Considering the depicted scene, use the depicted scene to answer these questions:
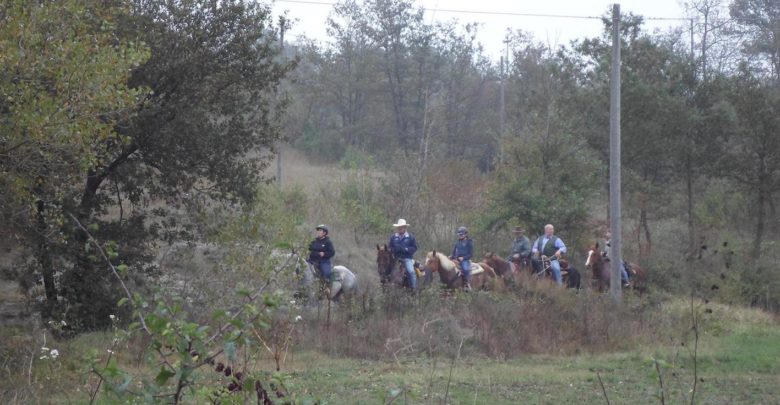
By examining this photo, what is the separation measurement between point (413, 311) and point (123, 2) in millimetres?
8563

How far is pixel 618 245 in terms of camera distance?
71.0 ft

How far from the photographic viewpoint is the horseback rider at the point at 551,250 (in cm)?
2419

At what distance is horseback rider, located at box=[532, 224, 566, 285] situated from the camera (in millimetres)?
24188

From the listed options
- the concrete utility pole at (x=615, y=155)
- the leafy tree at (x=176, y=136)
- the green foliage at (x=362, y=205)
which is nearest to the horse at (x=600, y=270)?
the concrete utility pole at (x=615, y=155)

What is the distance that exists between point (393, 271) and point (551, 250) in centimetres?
499

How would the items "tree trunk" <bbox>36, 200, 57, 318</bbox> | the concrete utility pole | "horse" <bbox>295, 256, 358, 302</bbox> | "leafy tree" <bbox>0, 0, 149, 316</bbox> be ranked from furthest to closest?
the concrete utility pole → "horse" <bbox>295, 256, 358, 302</bbox> → "tree trunk" <bbox>36, 200, 57, 318</bbox> → "leafy tree" <bbox>0, 0, 149, 316</bbox>

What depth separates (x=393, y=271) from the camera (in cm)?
2211

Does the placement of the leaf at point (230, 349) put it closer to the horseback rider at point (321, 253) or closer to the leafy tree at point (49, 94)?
the leafy tree at point (49, 94)

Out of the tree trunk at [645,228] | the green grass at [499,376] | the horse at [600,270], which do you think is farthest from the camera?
the tree trunk at [645,228]

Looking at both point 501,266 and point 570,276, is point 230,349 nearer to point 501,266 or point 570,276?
point 501,266

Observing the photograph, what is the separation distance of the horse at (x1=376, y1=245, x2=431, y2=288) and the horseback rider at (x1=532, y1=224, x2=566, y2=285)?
3656mm

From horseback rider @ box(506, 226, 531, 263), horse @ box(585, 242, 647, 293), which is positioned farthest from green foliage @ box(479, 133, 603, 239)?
horse @ box(585, 242, 647, 293)

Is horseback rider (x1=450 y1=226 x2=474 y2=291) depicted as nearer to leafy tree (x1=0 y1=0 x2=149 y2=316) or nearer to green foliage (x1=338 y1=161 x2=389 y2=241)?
green foliage (x1=338 y1=161 x2=389 y2=241)

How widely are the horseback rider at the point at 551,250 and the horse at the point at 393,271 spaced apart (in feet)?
12.0
